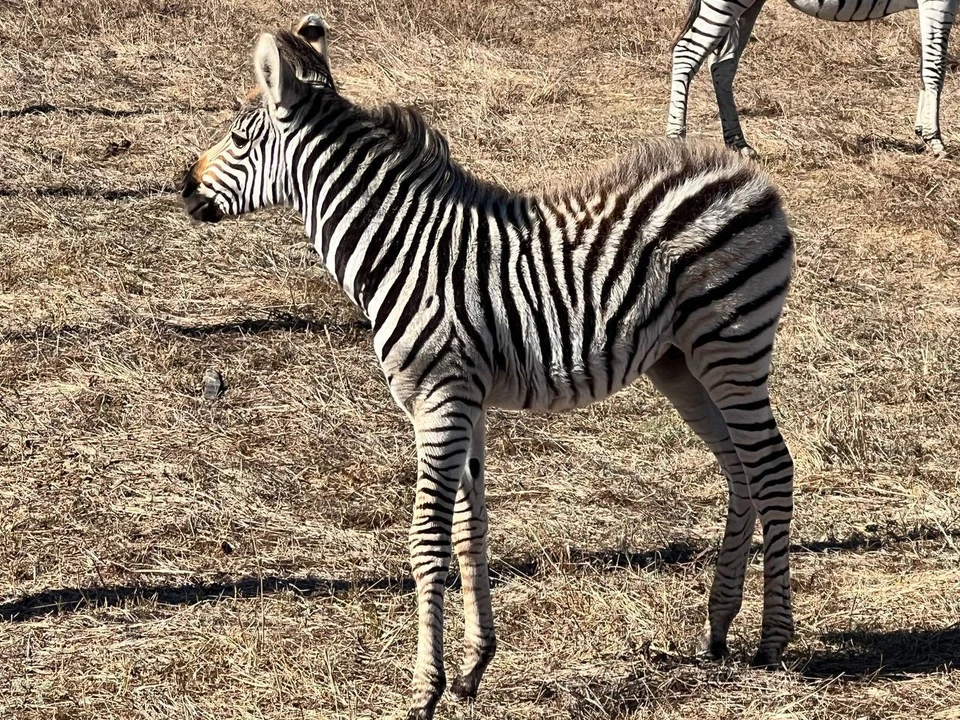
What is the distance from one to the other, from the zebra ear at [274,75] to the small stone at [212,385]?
2.98 m

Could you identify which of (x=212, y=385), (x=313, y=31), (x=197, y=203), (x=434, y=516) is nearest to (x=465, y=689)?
(x=434, y=516)

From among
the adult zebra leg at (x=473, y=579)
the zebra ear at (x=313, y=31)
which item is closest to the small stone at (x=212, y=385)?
the zebra ear at (x=313, y=31)

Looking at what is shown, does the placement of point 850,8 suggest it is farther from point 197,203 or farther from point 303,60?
point 197,203

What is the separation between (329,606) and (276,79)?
2368mm

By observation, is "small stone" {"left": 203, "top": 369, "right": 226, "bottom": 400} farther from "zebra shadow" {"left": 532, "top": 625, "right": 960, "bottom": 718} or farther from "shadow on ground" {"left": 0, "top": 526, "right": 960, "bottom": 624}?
"zebra shadow" {"left": 532, "top": 625, "right": 960, "bottom": 718}

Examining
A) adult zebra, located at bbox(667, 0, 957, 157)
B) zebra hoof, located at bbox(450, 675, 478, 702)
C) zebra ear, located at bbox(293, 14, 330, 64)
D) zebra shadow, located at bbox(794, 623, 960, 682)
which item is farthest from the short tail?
zebra hoof, located at bbox(450, 675, 478, 702)

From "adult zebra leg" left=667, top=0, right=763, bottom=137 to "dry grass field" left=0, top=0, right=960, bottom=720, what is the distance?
552 millimetres

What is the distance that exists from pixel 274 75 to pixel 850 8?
866 centimetres

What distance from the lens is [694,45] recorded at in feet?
38.4

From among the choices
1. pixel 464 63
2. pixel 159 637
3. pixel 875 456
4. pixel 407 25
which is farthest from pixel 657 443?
pixel 407 25

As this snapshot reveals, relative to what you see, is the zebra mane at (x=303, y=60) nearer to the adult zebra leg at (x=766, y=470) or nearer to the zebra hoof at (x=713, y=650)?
the adult zebra leg at (x=766, y=470)

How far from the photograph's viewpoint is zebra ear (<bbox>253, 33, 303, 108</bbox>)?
4.84m

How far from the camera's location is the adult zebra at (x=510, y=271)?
4.89 metres

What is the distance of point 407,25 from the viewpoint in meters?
13.8
